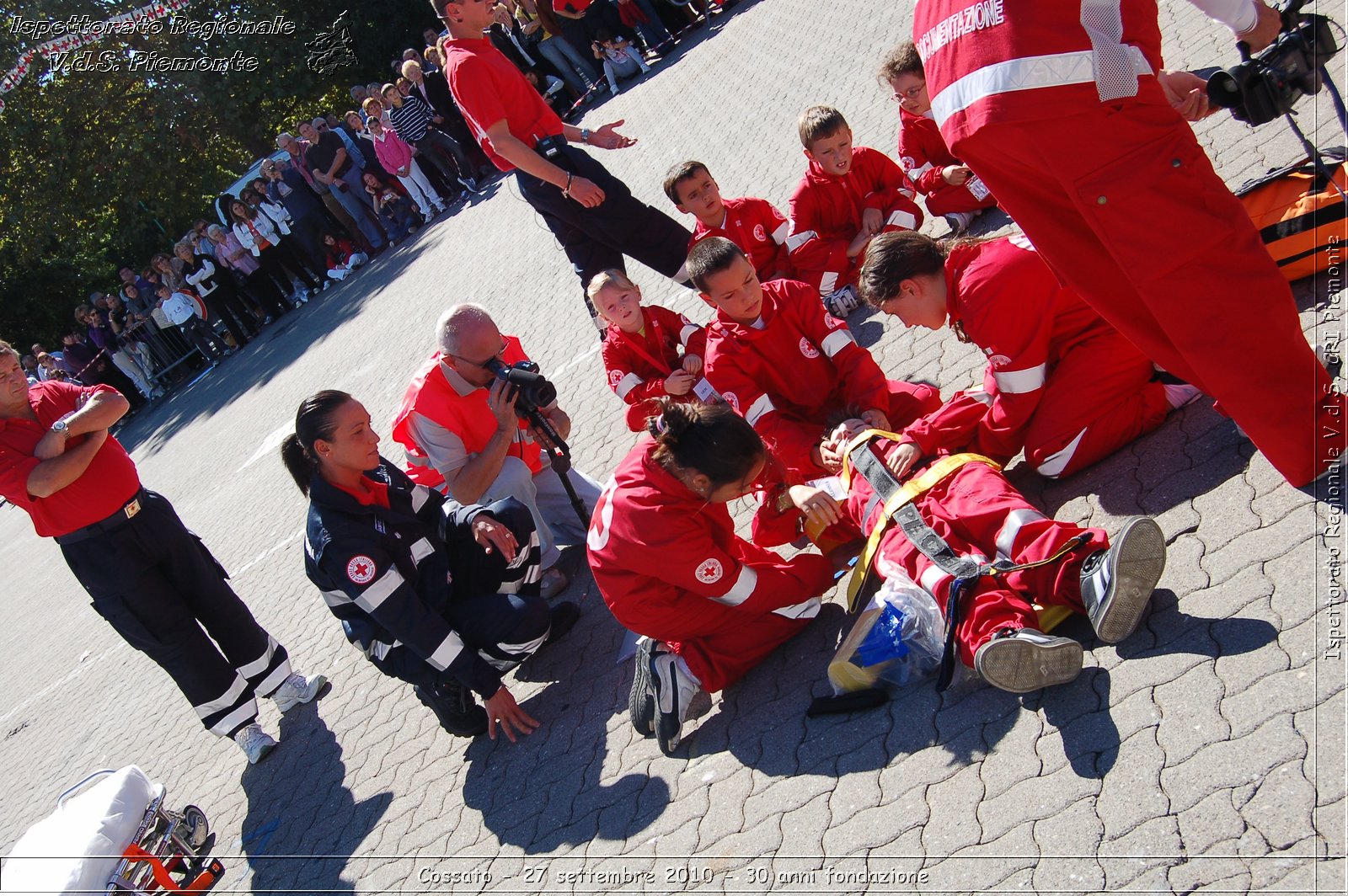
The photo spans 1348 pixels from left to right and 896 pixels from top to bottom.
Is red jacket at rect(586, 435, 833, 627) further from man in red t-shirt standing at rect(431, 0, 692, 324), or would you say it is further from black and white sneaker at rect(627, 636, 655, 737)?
man in red t-shirt standing at rect(431, 0, 692, 324)

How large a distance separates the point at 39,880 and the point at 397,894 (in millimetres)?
1302

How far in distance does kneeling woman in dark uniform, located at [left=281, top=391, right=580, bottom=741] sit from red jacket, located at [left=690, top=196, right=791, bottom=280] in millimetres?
2077

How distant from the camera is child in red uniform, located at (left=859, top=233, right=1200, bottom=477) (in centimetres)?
355

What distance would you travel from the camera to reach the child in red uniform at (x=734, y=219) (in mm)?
5543

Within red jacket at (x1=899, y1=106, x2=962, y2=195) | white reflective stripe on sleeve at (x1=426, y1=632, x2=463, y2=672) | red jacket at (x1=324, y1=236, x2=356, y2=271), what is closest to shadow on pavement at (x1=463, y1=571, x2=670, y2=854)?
white reflective stripe on sleeve at (x1=426, y1=632, x2=463, y2=672)

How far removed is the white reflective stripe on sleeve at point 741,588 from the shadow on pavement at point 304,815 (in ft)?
5.79

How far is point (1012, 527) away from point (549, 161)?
3158 millimetres

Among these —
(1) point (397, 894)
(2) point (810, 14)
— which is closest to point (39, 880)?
(1) point (397, 894)

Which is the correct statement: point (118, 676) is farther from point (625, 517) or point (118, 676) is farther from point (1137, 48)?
point (1137, 48)

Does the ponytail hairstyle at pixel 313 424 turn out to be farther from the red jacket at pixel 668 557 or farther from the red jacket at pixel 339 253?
the red jacket at pixel 339 253

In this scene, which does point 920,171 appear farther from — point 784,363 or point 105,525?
point 105,525

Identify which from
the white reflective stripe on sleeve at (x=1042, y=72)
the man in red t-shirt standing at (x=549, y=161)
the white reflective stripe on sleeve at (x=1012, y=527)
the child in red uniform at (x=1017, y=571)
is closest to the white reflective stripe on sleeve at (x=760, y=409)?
the child in red uniform at (x=1017, y=571)

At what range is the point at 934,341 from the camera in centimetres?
501

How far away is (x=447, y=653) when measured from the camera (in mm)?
3953
